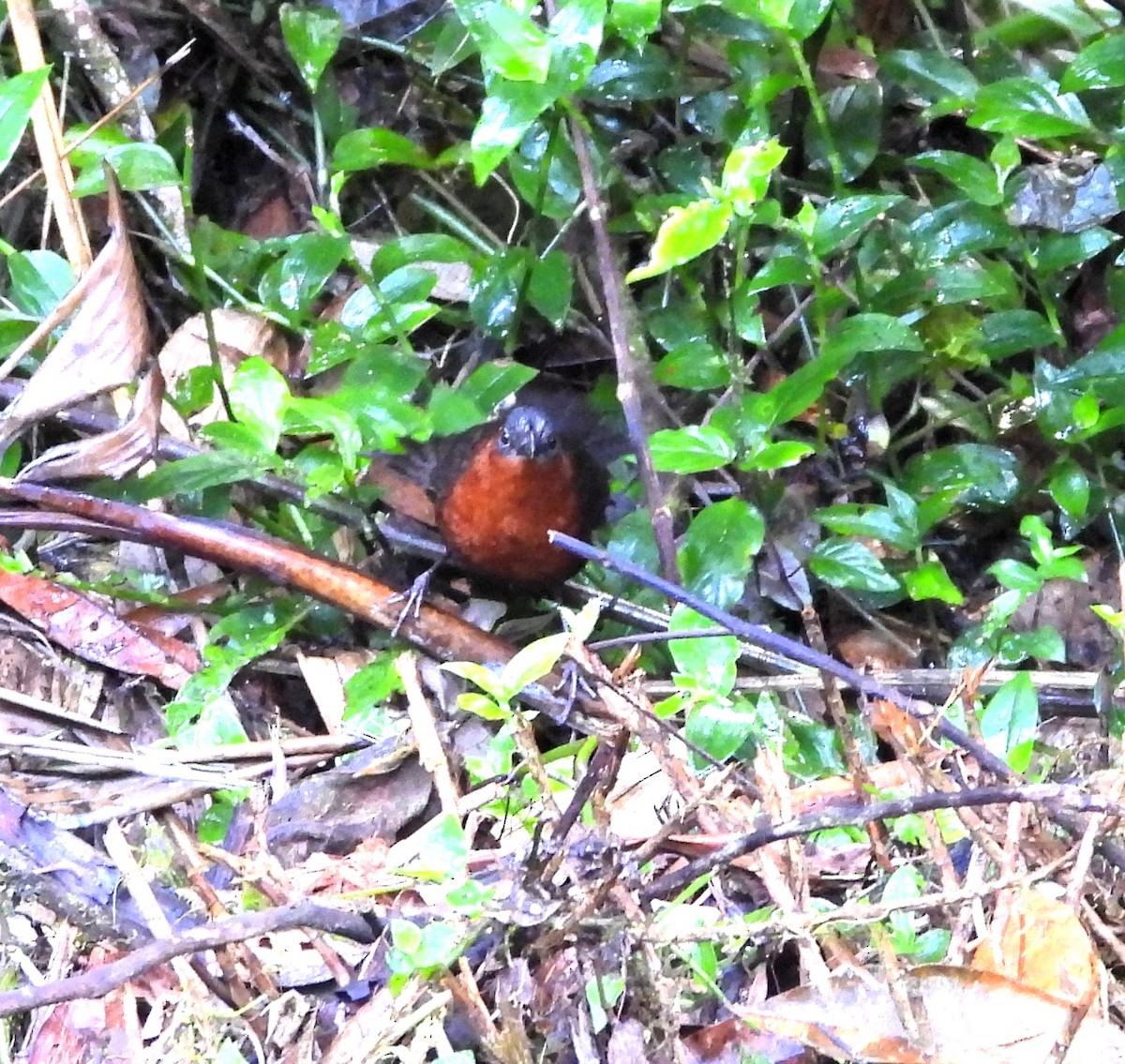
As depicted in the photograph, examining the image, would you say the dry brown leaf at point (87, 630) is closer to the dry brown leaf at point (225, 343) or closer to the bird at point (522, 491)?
the dry brown leaf at point (225, 343)

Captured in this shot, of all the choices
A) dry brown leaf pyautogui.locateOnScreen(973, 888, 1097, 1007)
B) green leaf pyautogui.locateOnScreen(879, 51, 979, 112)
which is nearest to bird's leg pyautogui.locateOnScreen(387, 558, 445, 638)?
dry brown leaf pyautogui.locateOnScreen(973, 888, 1097, 1007)

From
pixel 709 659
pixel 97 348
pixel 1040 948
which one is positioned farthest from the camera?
pixel 97 348

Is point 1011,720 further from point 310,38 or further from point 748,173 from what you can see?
point 310,38

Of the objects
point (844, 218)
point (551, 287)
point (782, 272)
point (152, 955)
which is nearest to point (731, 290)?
point (782, 272)

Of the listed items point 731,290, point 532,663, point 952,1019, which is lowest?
point 952,1019

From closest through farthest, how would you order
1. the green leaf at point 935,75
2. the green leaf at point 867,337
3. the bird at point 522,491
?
the green leaf at point 867,337, the green leaf at point 935,75, the bird at point 522,491

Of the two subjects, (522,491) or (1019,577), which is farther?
(522,491)

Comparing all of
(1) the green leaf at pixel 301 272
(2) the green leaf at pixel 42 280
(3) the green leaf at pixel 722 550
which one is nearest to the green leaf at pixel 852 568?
(3) the green leaf at pixel 722 550

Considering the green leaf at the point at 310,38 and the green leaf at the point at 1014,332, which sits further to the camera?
the green leaf at the point at 310,38

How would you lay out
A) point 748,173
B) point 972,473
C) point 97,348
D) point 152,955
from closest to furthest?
point 152,955
point 748,173
point 97,348
point 972,473
